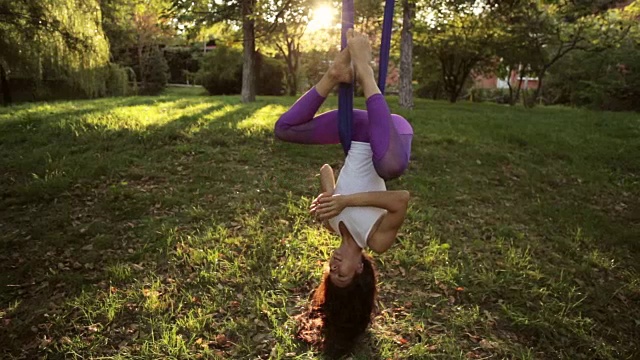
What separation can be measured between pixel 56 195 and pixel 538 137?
8.50 m

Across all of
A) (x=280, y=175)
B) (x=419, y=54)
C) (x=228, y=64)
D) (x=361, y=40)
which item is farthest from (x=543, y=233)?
(x=228, y=64)

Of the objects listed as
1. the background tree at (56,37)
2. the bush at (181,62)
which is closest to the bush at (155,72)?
the bush at (181,62)

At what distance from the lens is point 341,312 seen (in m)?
3.18

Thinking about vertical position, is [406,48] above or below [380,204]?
above

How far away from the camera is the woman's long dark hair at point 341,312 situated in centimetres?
311

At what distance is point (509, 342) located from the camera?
3.79 m

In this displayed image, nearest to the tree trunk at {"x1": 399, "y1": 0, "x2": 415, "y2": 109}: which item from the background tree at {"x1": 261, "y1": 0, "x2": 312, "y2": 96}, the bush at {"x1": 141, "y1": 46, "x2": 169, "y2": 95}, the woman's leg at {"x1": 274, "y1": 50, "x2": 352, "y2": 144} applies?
the background tree at {"x1": 261, "y1": 0, "x2": 312, "y2": 96}

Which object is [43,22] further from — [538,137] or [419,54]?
[419,54]

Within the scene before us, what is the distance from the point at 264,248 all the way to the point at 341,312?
6.22 ft

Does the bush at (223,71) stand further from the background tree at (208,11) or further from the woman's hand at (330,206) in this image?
the woman's hand at (330,206)

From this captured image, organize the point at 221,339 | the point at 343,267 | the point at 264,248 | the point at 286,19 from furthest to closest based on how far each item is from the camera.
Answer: the point at 286,19 → the point at 264,248 → the point at 221,339 → the point at 343,267

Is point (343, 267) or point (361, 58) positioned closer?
point (361, 58)

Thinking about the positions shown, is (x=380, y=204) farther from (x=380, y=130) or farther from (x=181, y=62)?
(x=181, y=62)

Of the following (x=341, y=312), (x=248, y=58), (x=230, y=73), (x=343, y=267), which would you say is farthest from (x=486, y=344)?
(x=230, y=73)
